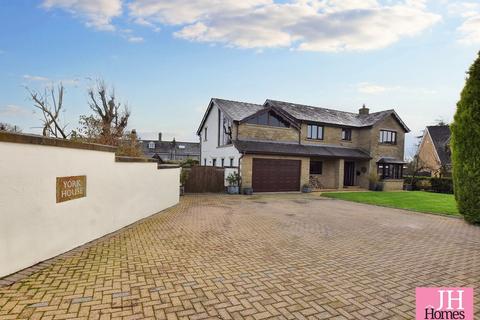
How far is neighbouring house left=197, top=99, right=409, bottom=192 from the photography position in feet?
66.6

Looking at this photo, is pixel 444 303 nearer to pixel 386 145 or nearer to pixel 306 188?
pixel 306 188

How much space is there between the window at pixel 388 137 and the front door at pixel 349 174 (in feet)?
11.9

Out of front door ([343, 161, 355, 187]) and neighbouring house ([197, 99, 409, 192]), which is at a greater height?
neighbouring house ([197, 99, 409, 192])

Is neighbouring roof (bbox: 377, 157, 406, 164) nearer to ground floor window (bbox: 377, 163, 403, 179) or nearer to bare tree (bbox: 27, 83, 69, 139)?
ground floor window (bbox: 377, 163, 403, 179)

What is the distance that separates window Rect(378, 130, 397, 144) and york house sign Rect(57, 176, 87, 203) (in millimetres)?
26420

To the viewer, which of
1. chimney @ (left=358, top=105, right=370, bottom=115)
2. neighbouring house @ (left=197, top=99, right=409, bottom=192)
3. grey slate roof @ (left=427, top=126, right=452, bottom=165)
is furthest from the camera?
grey slate roof @ (left=427, top=126, right=452, bottom=165)

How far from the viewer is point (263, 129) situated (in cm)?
2141

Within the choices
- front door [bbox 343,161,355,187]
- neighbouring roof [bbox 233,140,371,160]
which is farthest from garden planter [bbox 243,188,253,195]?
front door [bbox 343,161,355,187]

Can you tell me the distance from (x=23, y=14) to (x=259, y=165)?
15.1 metres

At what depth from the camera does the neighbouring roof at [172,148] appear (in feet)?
184

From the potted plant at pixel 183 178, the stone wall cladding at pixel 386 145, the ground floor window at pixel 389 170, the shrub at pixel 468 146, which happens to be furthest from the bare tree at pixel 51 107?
the ground floor window at pixel 389 170

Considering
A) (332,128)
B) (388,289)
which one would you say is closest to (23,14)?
(388,289)

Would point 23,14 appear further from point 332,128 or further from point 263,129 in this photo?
point 332,128

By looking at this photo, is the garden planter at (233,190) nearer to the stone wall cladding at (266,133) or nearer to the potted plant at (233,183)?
the potted plant at (233,183)
